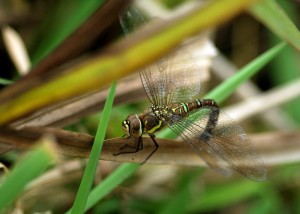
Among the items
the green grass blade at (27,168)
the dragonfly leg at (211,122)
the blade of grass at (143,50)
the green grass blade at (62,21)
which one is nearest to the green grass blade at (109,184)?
the dragonfly leg at (211,122)

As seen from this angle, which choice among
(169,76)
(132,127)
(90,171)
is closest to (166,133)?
(132,127)

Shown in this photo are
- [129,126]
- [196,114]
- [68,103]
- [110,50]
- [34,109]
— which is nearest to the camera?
[110,50]

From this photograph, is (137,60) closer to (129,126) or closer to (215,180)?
(129,126)

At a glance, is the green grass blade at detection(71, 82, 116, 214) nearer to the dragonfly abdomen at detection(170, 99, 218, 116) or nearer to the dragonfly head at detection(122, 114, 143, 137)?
the dragonfly head at detection(122, 114, 143, 137)

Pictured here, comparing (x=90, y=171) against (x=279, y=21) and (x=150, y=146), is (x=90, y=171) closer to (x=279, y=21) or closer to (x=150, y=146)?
(x=150, y=146)

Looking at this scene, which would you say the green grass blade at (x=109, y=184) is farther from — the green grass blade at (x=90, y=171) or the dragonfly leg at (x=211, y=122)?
the dragonfly leg at (x=211, y=122)

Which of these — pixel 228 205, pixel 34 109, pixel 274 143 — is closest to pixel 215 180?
pixel 228 205
